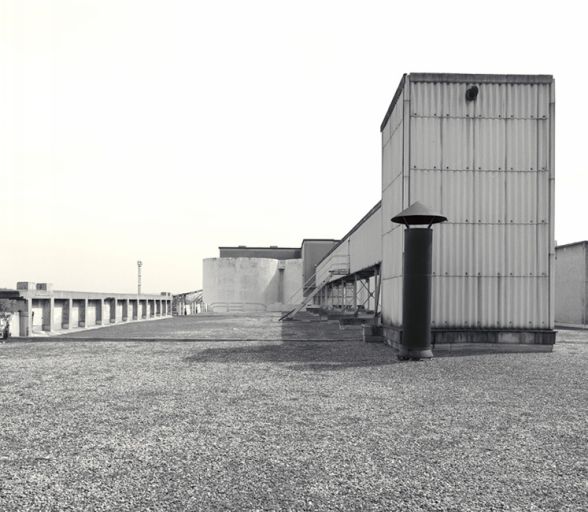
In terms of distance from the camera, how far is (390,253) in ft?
56.7

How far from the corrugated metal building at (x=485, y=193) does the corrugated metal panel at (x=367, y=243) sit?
5607 mm

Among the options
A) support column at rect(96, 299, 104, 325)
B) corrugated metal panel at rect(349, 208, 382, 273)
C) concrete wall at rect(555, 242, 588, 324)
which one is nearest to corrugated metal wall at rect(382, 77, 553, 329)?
corrugated metal panel at rect(349, 208, 382, 273)

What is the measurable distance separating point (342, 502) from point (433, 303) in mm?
11314

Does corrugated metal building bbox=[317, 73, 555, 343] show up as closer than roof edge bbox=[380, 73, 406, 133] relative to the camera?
Yes

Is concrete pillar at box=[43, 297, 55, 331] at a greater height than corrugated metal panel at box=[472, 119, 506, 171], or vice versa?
corrugated metal panel at box=[472, 119, 506, 171]

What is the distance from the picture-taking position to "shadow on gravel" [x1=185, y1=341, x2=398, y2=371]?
40.9 ft

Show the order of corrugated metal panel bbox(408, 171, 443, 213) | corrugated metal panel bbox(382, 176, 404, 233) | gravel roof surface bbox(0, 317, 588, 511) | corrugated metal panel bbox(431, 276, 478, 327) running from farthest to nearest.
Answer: corrugated metal panel bbox(382, 176, 404, 233)
corrugated metal panel bbox(408, 171, 443, 213)
corrugated metal panel bbox(431, 276, 478, 327)
gravel roof surface bbox(0, 317, 588, 511)

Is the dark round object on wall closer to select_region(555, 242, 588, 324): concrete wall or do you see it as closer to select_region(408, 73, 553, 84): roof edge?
select_region(408, 73, 553, 84): roof edge

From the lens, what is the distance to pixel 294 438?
6148 mm

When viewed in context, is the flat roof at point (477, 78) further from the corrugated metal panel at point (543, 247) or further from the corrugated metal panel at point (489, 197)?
the corrugated metal panel at point (543, 247)

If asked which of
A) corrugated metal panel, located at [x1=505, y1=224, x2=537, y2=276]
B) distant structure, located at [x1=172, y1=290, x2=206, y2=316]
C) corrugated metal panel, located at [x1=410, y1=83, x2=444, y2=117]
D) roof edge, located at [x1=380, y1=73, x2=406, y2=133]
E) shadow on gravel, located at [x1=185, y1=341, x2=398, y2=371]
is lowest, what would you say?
distant structure, located at [x1=172, y1=290, x2=206, y2=316]

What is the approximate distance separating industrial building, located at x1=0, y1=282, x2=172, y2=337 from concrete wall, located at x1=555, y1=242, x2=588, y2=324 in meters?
29.8

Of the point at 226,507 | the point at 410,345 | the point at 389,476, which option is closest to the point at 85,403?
the point at 226,507

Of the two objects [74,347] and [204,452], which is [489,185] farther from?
[74,347]
